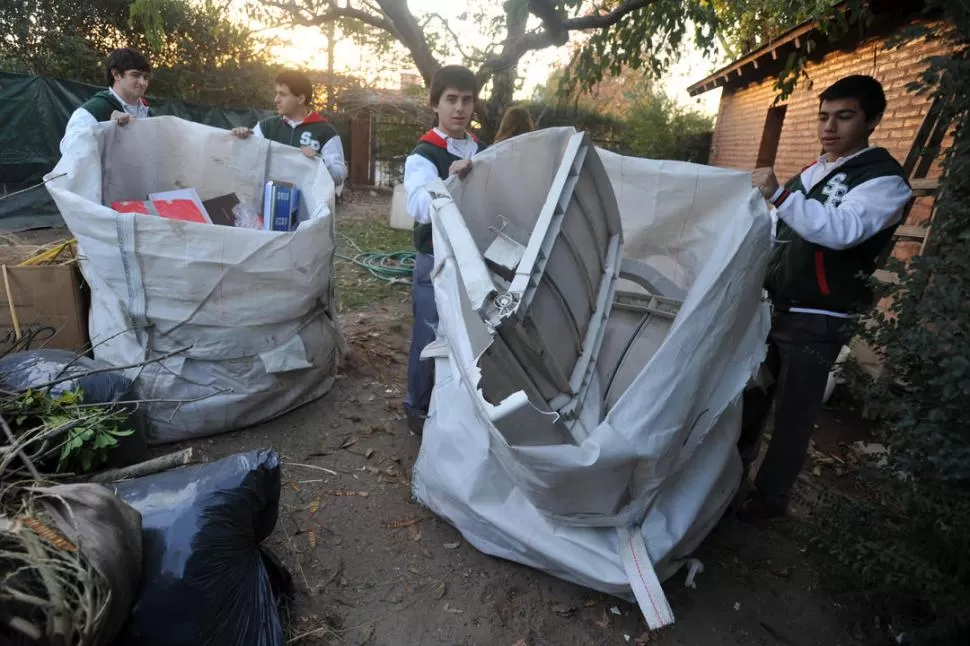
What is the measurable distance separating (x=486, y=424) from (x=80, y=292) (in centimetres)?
233

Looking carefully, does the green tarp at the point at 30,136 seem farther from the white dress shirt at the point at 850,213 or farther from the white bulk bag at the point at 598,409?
the white dress shirt at the point at 850,213

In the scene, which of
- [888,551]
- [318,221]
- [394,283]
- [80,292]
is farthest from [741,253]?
[394,283]

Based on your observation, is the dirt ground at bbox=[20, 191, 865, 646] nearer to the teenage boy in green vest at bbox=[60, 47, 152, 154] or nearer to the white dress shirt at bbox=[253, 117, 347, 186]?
the white dress shirt at bbox=[253, 117, 347, 186]

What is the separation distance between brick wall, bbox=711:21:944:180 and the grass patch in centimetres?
399

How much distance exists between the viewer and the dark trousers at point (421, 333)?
2752 millimetres

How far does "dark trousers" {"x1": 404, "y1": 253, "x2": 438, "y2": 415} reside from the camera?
2.75m

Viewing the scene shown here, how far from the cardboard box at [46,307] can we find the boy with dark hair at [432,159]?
5.37ft

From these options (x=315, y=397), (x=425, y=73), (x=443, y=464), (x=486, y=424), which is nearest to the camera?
(x=486, y=424)

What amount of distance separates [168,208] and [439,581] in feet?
7.41

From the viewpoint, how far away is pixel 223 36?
1106 cm

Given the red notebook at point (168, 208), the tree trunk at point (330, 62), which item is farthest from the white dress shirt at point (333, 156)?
the tree trunk at point (330, 62)

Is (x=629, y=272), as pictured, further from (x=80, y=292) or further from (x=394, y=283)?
(x=394, y=283)

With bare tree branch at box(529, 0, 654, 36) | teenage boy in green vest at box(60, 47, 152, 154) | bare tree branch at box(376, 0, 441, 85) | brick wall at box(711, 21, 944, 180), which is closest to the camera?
teenage boy in green vest at box(60, 47, 152, 154)

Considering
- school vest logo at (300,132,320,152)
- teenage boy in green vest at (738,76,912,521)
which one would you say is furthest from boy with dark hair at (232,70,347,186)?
teenage boy in green vest at (738,76,912,521)
